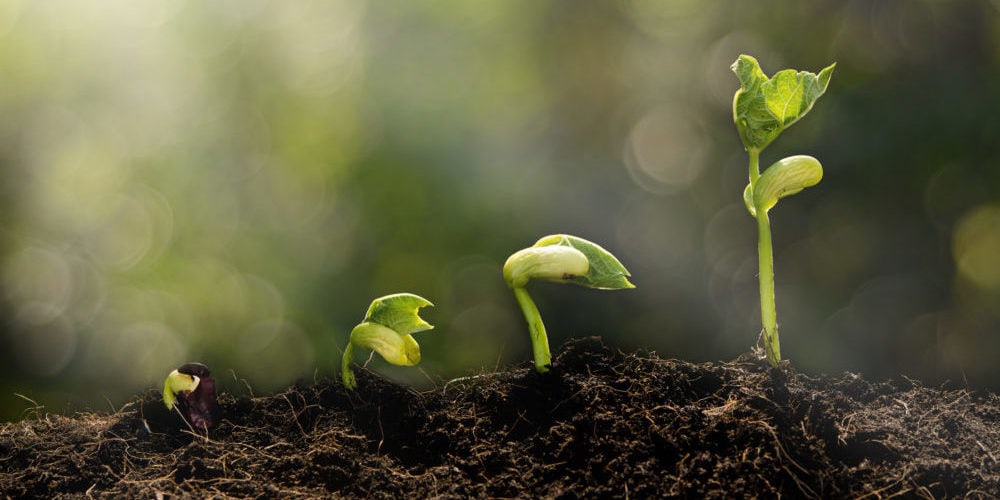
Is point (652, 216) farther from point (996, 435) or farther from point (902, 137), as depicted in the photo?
point (996, 435)

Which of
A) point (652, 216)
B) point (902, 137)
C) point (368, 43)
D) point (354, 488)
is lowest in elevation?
point (354, 488)

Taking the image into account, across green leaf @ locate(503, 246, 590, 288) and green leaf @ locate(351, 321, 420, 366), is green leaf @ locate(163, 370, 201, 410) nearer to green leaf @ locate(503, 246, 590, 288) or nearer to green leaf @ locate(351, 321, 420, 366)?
green leaf @ locate(351, 321, 420, 366)

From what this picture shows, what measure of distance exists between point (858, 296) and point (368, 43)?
1046 millimetres

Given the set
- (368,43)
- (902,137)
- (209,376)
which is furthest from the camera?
(368,43)

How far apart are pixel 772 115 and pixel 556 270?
1.24ft

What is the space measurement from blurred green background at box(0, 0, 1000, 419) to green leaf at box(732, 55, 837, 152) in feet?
1.04

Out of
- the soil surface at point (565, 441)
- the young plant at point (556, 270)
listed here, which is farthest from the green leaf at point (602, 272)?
the soil surface at point (565, 441)

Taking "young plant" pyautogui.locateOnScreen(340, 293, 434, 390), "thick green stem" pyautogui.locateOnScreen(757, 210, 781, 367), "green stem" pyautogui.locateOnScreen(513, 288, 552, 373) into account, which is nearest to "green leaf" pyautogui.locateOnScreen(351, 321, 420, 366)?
"young plant" pyautogui.locateOnScreen(340, 293, 434, 390)

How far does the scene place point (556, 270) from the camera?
1001mm

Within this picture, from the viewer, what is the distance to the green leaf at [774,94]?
101 cm

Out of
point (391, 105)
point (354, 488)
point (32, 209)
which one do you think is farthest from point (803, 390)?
point (32, 209)

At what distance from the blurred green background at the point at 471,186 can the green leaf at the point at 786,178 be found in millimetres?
321

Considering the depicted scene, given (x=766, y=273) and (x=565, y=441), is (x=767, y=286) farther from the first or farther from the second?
(x=565, y=441)

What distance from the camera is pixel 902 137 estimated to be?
129 centimetres
